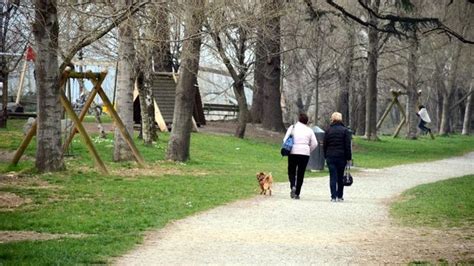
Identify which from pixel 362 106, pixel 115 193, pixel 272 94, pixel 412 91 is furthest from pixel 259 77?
pixel 115 193

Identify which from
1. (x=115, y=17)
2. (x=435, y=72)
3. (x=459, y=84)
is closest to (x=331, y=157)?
(x=115, y=17)

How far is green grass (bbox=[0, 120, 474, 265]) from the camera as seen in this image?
34.9 ft

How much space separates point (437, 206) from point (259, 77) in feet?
86.5

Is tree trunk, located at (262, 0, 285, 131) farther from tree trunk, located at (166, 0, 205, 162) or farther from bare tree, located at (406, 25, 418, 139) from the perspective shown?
tree trunk, located at (166, 0, 205, 162)

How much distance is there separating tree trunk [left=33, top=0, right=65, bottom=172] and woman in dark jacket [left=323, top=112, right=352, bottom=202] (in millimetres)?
5809

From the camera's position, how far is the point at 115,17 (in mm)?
18766

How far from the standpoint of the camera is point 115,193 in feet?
55.7

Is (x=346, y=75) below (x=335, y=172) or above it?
above

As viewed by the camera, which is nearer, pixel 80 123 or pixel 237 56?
pixel 80 123

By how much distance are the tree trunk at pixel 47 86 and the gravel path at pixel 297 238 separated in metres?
4.63

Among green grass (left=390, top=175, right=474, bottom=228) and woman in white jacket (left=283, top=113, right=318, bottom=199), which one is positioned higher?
woman in white jacket (left=283, top=113, right=318, bottom=199)

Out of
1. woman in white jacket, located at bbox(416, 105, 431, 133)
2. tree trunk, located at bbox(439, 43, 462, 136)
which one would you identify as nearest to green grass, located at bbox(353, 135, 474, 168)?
woman in white jacket, located at bbox(416, 105, 431, 133)

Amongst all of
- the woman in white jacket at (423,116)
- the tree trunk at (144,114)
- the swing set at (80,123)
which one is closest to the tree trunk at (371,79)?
the woman in white jacket at (423,116)

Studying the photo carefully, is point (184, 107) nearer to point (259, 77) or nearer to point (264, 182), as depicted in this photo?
point (264, 182)
